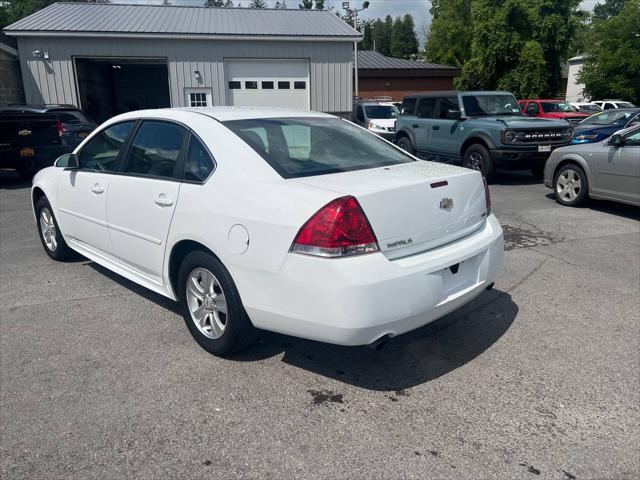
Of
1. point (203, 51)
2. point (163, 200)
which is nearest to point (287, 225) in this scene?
point (163, 200)

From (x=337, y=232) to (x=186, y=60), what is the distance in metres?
19.1

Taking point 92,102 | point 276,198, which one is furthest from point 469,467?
point 92,102

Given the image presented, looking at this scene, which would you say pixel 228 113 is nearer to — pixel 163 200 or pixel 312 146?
pixel 312 146

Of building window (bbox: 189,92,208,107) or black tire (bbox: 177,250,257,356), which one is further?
building window (bbox: 189,92,208,107)

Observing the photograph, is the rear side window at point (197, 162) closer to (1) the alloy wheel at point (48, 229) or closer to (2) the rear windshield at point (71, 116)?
(1) the alloy wheel at point (48, 229)

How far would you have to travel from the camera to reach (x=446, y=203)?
3.38 metres

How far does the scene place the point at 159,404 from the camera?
3.09 metres

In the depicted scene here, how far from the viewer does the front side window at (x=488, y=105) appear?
1147 centimetres

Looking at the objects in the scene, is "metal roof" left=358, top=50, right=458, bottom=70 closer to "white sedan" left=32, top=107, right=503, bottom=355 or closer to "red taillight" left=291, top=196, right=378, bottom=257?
"white sedan" left=32, top=107, right=503, bottom=355

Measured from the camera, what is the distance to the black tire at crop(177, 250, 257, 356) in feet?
10.9

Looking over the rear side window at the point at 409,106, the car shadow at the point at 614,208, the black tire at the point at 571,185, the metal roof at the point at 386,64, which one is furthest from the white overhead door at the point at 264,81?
the metal roof at the point at 386,64

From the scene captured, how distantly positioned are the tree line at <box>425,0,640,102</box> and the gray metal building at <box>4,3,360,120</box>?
52.6 feet

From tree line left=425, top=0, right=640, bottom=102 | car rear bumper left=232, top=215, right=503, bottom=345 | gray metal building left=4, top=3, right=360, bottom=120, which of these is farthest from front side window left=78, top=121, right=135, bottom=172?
tree line left=425, top=0, right=640, bottom=102

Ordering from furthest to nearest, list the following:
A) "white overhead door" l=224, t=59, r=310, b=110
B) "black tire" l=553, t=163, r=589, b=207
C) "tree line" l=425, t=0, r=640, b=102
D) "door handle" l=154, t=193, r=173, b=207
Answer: "tree line" l=425, t=0, r=640, b=102 < "white overhead door" l=224, t=59, r=310, b=110 < "black tire" l=553, t=163, r=589, b=207 < "door handle" l=154, t=193, r=173, b=207
